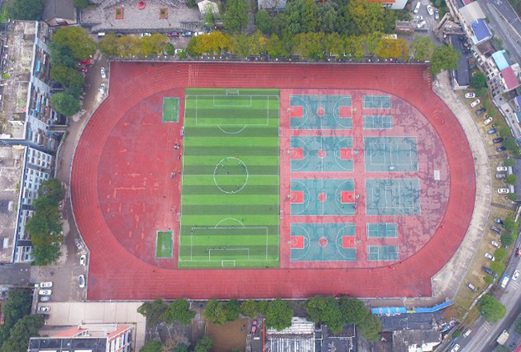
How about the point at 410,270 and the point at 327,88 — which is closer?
the point at 410,270

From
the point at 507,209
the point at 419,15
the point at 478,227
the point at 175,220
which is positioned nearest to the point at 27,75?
the point at 175,220

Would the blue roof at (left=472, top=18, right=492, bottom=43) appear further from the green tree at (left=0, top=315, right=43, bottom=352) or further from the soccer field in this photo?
the green tree at (left=0, top=315, right=43, bottom=352)

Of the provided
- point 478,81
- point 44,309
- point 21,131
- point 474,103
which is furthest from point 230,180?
point 478,81

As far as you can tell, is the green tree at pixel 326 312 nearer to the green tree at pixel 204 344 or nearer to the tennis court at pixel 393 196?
the green tree at pixel 204 344

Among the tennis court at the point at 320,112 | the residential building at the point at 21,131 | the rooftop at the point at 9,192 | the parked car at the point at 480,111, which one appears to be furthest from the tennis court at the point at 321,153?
the rooftop at the point at 9,192

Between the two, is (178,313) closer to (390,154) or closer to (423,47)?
(390,154)

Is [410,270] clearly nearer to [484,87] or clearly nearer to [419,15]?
[484,87]

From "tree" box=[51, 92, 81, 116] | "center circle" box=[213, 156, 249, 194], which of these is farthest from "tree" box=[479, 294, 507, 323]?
"tree" box=[51, 92, 81, 116]
